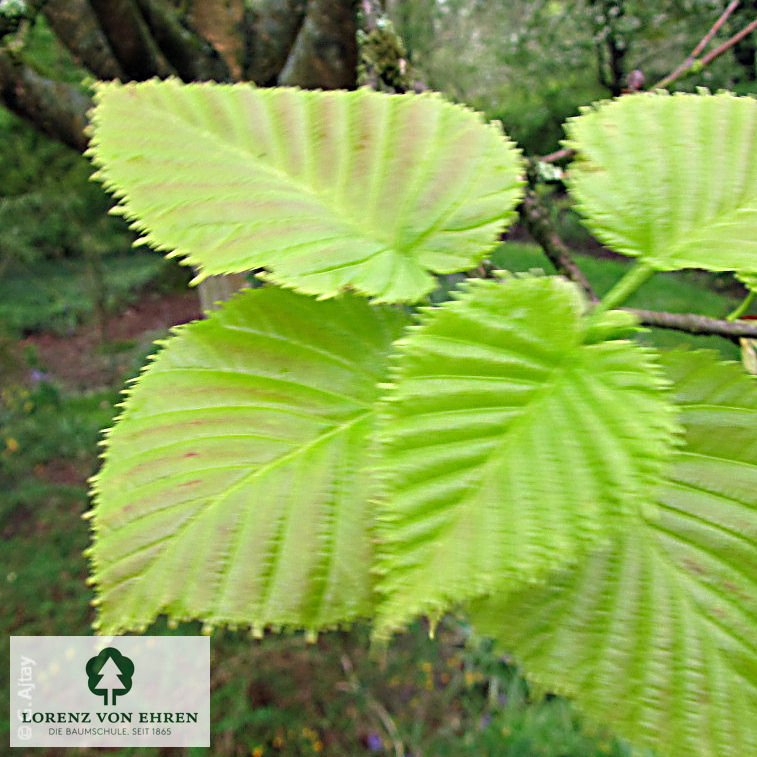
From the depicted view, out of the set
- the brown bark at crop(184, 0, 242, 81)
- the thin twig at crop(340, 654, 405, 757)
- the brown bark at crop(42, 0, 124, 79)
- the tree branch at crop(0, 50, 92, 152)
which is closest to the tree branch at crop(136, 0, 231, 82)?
the brown bark at crop(184, 0, 242, 81)

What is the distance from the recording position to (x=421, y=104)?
1.73 ft

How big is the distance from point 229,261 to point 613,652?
1.24 feet

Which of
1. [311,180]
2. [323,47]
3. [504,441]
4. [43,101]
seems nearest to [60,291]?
[43,101]

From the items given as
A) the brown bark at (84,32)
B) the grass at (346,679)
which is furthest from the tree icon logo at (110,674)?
the brown bark at (84,32)

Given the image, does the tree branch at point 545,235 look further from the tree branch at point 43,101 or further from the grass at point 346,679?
the tree branch at point 43,101

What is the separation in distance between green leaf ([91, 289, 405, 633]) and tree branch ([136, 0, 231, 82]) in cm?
124

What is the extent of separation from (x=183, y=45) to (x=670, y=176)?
1377 mm

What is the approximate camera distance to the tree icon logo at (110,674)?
187cm

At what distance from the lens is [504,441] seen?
356 millimetres

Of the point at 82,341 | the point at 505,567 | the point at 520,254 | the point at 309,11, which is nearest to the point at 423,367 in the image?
the point at 505,567

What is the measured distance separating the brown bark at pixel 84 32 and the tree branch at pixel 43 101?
14cm

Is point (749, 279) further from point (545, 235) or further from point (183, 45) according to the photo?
point (183, 45)

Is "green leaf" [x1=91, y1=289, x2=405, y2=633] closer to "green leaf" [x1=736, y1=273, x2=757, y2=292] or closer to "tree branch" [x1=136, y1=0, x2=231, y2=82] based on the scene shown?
"green leaf" [x1=736, y1=273, x2=757, y2=292]

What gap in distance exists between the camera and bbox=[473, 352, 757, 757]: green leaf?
0.38 m
